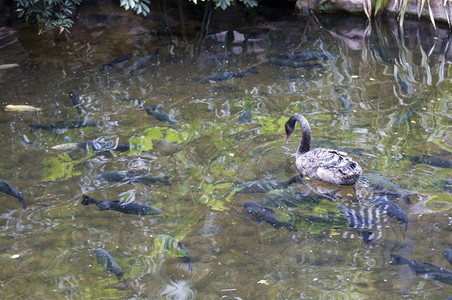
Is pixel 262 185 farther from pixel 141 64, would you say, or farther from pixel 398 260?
pixel 141 64

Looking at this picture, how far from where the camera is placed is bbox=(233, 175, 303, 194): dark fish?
5402mm

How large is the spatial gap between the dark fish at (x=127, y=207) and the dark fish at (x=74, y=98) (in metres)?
2.60

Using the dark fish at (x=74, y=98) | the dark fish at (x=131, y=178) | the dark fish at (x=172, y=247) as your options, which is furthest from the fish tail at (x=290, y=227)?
the dark fish at (x=74, y=98)

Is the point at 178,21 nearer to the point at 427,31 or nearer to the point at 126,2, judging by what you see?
the point at 126,2

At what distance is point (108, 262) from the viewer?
4453 millimetres

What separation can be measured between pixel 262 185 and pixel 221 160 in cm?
71

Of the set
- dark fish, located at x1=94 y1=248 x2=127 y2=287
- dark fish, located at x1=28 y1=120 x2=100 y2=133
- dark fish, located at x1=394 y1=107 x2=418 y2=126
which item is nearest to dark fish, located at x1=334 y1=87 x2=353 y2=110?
dark fish, located at x1=394 y1=107 x2=418 y2=126

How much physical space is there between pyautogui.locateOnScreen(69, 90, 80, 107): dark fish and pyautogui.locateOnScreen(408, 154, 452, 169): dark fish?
4.62 m

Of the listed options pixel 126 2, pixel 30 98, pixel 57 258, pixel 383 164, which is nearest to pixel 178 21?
pixel 126 2

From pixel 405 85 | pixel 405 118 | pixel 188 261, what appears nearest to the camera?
pixel 188 261

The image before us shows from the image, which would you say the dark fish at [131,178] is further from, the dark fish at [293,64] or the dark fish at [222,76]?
the dark fish at [293,64]

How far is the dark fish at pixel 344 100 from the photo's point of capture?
23.6ft

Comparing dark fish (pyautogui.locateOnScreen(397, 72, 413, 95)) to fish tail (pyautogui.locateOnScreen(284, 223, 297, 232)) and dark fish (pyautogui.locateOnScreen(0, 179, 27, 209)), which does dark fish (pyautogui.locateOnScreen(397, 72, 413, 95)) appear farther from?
dark fish (pyautogui.locateOnScreen(0, 179, 27, 209))

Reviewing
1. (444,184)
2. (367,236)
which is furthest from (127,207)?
(444,184)
